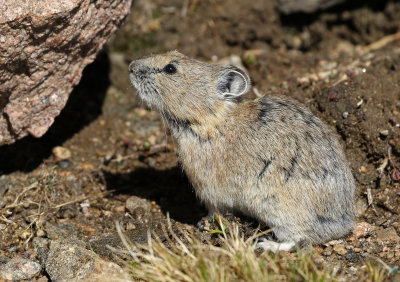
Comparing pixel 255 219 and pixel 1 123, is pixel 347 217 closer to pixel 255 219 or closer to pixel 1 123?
pixel 255 219

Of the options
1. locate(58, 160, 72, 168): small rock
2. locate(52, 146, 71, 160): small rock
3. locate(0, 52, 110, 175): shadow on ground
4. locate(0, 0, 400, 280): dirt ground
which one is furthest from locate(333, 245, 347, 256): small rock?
locate(0, 52, 110, 175): shadow on ground

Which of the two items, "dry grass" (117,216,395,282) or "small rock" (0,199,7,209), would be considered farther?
"small rock" (0,199,7,209)

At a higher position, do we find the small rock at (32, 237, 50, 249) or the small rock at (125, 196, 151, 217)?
the small rock at (125, 196, 151, 217)

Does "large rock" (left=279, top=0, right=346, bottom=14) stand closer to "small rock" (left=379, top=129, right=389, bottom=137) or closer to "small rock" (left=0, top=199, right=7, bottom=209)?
"small rock" (left=379, top=129, right=389, bottom=137)

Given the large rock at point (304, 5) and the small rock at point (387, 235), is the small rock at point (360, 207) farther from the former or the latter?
the large rock at point (304, 5)

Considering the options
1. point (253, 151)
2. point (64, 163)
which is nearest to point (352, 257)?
point (253, 151)

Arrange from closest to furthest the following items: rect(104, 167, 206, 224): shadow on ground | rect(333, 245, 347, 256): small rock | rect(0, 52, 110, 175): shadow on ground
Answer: rect(333, 245, 347, 256): small rock, rect(104, 167, 206, 224): shadow on ground, rect(0, 52, 110, 175): shadow on ground

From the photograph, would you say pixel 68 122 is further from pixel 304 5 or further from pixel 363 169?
pixel 304 5

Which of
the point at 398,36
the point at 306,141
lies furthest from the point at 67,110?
the point at 398,36

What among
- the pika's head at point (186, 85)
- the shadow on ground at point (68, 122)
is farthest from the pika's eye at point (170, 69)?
the shadow on ground at point (68, 122)
